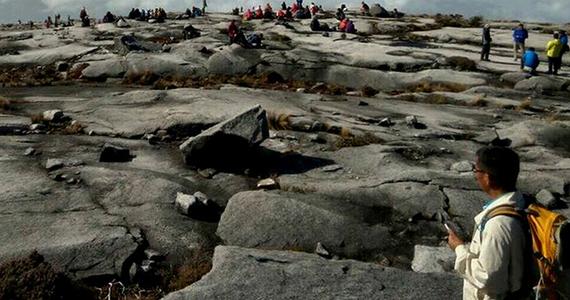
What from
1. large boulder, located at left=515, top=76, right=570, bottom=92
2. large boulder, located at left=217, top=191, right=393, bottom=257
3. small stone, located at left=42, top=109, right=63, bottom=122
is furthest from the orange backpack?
large boulder, located at left=515, top=76, right=570, bottom=92

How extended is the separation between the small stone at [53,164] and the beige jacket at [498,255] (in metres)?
13.0

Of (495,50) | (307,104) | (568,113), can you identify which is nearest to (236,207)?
(307,104)

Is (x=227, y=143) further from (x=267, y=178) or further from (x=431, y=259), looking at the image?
(x=431, y=259)

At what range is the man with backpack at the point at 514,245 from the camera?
466 centimetres

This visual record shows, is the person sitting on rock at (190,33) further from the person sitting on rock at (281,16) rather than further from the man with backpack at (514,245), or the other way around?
the man with backpack at (514,245)

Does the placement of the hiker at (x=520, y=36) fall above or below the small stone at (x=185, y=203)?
above

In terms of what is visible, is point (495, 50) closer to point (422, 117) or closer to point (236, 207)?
point (422, 117)

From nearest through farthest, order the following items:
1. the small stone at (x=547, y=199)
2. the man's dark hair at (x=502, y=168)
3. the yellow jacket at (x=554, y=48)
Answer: the man's dark hair at (x=502, y=168) < the small stone at (x=547, y=199) < the yellow jacket at (x=554, y=48)

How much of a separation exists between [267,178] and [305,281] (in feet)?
20.3

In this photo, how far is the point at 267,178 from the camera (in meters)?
15.3

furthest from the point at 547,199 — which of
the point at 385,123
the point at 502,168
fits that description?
the point at 502,168

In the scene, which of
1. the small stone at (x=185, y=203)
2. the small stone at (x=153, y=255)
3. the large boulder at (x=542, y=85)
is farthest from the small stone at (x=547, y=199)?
the large boulder at (x=542, y=85)

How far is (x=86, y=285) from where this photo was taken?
10070 millimetres

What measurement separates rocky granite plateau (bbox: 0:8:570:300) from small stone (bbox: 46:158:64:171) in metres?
0.06
